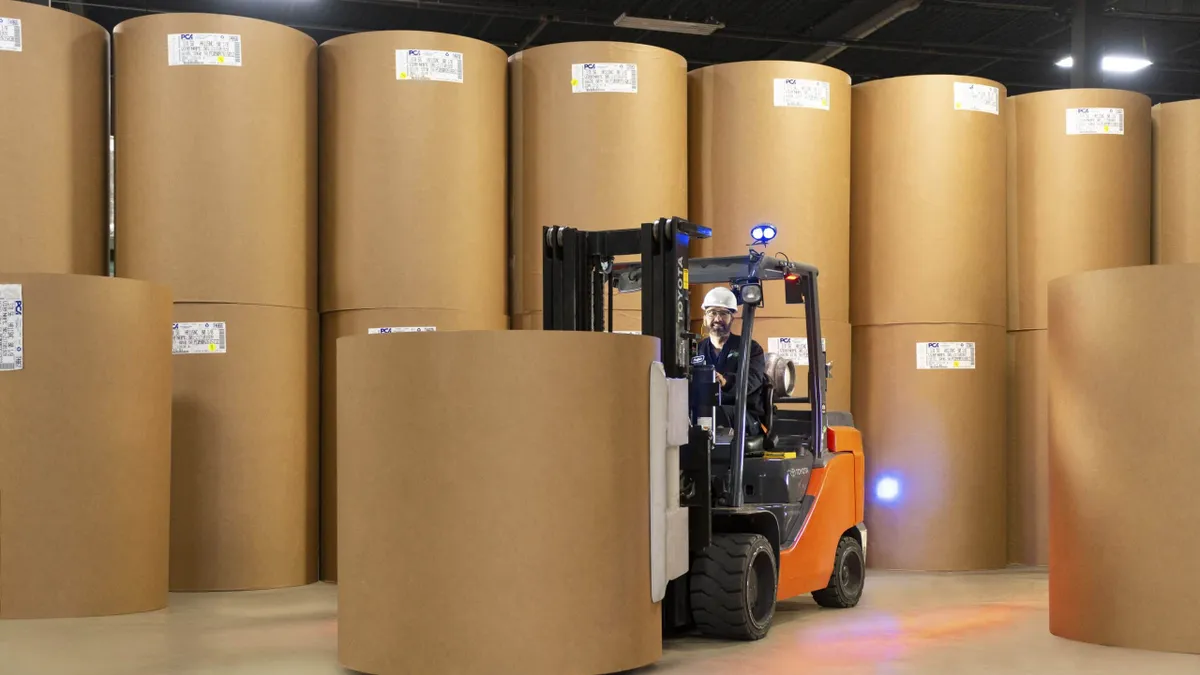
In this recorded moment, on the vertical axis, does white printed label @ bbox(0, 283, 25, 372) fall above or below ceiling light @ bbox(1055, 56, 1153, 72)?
below

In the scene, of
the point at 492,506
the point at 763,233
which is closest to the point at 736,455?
the point at 763,233

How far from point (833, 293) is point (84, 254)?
3.77 metres

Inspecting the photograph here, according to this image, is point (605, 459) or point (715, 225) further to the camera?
point (715, 225)

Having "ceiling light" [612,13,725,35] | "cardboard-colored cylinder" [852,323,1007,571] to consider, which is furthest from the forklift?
"ceiling light" [612,13,725,35]

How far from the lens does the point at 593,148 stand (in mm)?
6945

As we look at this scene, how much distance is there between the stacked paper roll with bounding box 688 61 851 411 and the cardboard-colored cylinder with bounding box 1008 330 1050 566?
1170mm

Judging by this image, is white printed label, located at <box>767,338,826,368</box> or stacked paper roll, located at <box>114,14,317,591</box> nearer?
stacked paper roll, located at <box>114,14,317,591</box>

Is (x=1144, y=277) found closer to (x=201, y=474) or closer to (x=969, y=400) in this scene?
(x=969, y=400)

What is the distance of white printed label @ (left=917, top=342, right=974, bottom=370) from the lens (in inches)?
296

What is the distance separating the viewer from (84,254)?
21.7 feet

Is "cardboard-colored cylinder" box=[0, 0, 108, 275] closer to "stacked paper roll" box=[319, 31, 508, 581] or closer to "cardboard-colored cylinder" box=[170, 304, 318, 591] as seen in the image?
"cardboard-colored cylinder" box=[170, 304, 318, 591]

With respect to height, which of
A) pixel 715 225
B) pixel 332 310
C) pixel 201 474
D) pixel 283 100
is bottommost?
pixel 201 474

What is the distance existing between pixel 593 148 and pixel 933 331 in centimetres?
213

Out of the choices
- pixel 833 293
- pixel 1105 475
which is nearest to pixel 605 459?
pixel 1105 475
